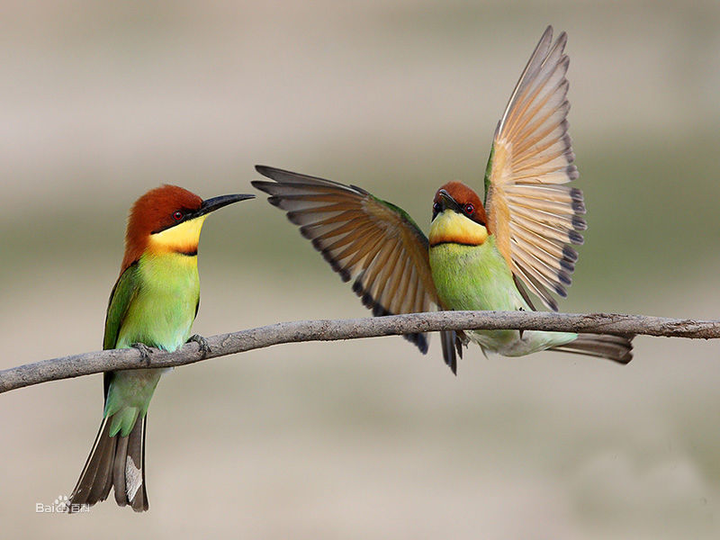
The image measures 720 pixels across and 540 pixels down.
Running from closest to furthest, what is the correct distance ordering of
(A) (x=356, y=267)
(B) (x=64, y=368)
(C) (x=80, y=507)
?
(B) (x=64, y=368) < (C) (x=80, y=507) < (A) (x=356, y=267)

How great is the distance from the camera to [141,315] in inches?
56.1

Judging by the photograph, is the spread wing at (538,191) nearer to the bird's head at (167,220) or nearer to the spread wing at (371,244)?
the spread wing at (371,244)

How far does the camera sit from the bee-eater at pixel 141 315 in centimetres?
139

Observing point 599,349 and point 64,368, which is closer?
point 64,368

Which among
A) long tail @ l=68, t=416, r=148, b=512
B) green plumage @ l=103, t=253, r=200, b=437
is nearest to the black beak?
green plumage @ l=103, t=253, r=200, b=437

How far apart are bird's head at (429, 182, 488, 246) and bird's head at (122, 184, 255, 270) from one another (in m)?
0.38

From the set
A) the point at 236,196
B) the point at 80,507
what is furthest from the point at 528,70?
the point at 80,507

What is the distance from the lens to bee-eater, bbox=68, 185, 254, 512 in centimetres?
139

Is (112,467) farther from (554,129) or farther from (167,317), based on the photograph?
(554,129)

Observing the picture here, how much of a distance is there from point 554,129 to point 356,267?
1.41 ft

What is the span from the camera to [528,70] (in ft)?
4.93

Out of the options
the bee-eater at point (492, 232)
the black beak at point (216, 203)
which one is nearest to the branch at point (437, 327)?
the black beak at point (216, 203)

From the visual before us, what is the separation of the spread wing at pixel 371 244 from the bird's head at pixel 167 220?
0.58ft

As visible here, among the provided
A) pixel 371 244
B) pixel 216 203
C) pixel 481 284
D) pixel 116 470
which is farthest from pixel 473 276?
pixel 116 470
